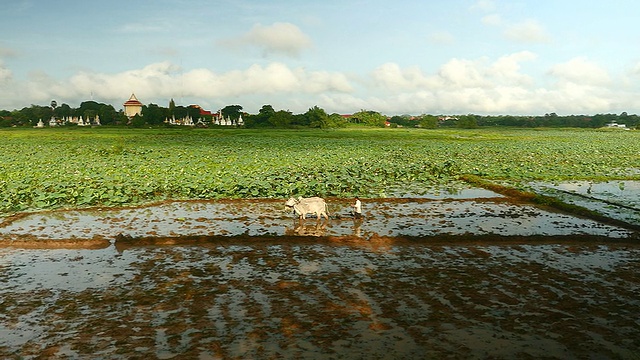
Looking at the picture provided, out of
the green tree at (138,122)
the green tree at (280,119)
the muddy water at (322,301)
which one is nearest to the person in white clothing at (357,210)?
the muddy water at (322,301)

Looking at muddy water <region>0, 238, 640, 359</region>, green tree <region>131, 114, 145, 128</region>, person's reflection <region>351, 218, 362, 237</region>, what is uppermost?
green tree <region>131, 114, 145, 128</region>

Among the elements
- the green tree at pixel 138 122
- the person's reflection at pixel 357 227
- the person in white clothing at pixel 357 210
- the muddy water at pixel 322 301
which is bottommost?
the muddy water at pixel 322 301

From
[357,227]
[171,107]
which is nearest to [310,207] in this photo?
[357,227]

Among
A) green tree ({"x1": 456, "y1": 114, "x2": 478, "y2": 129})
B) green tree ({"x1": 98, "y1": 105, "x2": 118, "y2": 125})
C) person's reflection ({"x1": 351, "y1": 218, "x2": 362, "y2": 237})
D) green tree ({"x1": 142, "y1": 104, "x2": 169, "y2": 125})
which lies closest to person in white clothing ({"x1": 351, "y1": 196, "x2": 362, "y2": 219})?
A: person's reflection ({"x1": 351, "y1": 218, "x2": 362, "y2": 237})

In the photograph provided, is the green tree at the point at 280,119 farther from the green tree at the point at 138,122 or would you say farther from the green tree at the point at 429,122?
the green tree at the point at 429,122

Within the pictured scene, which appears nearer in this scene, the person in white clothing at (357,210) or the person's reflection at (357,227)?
the person's reflection at (357,227)

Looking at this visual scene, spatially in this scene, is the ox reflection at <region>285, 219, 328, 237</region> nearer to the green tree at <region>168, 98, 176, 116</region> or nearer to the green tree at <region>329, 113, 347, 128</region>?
the green tree at <region>329, 113, 347, 128</region>

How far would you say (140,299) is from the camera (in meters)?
7.77

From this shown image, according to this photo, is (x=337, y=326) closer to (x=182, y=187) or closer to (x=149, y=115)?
(x=182, y=187)

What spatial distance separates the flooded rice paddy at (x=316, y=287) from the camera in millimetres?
6219

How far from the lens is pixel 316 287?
328 inches

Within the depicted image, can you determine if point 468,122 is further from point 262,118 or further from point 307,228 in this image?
point 307,228

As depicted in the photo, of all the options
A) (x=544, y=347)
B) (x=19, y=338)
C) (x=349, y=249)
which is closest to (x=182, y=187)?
(x=349, y=249)

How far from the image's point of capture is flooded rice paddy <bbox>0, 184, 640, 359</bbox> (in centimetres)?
622
